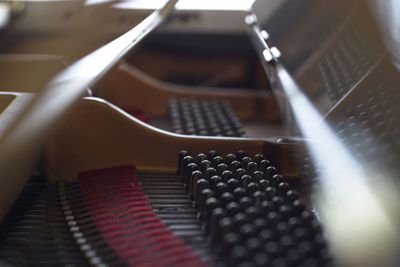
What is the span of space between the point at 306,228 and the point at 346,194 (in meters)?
0.15

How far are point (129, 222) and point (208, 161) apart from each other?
0.25m

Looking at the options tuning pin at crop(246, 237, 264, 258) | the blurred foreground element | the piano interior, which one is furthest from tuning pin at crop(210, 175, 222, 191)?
the blurred foreground element

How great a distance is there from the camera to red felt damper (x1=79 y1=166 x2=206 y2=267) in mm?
1014

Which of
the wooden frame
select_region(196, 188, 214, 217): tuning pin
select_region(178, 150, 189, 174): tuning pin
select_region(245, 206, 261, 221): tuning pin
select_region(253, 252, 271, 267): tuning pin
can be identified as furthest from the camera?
the wooden frame

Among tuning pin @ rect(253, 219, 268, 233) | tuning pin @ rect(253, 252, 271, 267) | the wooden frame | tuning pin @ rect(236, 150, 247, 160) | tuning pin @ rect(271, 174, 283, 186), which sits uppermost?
the wooden frame

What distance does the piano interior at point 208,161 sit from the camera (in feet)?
3.34

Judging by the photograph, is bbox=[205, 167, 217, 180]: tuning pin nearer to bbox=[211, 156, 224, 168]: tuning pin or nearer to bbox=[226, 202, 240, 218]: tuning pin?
bbox=[211, 156, 224, 168]: tuning pin

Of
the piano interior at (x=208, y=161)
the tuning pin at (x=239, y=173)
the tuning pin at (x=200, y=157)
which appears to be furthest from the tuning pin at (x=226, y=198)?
the tuning pin at (x=200, y=157)

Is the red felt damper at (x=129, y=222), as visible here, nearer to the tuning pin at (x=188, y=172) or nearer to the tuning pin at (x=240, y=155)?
the tuning pin at (x=188, y=172)

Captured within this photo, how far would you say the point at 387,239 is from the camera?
1.03 meters

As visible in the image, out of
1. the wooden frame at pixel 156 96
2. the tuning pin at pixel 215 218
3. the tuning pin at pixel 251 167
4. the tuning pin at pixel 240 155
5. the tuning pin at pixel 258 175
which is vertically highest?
the wooden frame at pixel 156 96

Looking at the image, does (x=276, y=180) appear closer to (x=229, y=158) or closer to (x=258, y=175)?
(x=258, y=175)

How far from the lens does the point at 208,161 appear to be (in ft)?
4.32

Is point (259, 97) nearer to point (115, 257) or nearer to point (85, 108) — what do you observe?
point (85, 108)
